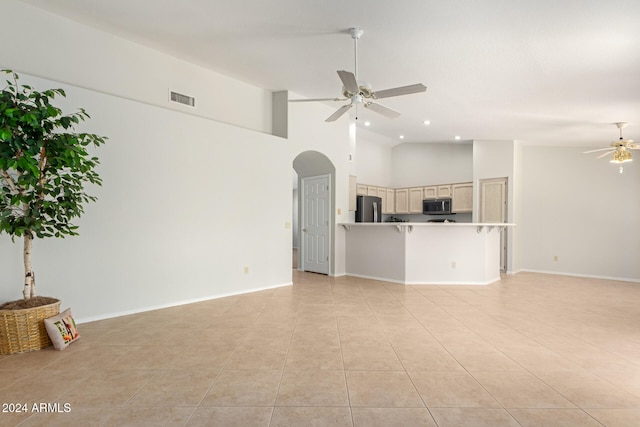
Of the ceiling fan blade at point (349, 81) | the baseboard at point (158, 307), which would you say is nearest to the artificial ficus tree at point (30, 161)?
the baseboard at point (158, 307)

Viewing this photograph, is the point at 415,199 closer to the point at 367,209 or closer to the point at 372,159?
the point at 372,159

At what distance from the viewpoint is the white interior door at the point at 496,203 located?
740 centimetres

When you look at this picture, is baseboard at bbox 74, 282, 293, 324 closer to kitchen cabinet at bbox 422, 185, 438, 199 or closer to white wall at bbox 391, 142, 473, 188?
kitchen cabinet at bbox 422, 185, 438, 199

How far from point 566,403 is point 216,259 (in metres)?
4.00

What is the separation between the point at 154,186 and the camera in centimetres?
406

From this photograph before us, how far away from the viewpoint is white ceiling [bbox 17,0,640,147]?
3031mm

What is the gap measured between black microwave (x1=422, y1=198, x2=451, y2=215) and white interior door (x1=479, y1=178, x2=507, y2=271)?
792mm

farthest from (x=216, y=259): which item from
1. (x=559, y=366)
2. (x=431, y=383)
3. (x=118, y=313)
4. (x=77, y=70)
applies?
(x=559, y=366)

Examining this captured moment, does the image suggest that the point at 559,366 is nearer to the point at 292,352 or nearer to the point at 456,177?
the point at 292,352

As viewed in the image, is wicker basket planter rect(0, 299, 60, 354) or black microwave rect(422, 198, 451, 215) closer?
wicker basket planter rect(0, 299, 60, 354)

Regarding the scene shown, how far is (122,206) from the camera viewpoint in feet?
12.5

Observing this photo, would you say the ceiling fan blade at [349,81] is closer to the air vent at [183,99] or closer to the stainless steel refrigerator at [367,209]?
the air vent at [183,99]

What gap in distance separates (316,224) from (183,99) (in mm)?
3417

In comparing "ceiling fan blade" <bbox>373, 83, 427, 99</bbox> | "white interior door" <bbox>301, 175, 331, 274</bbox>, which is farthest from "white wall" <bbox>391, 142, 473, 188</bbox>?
"ceiling fan blade" <bbox>373, 83, 427, 99</bbox>
